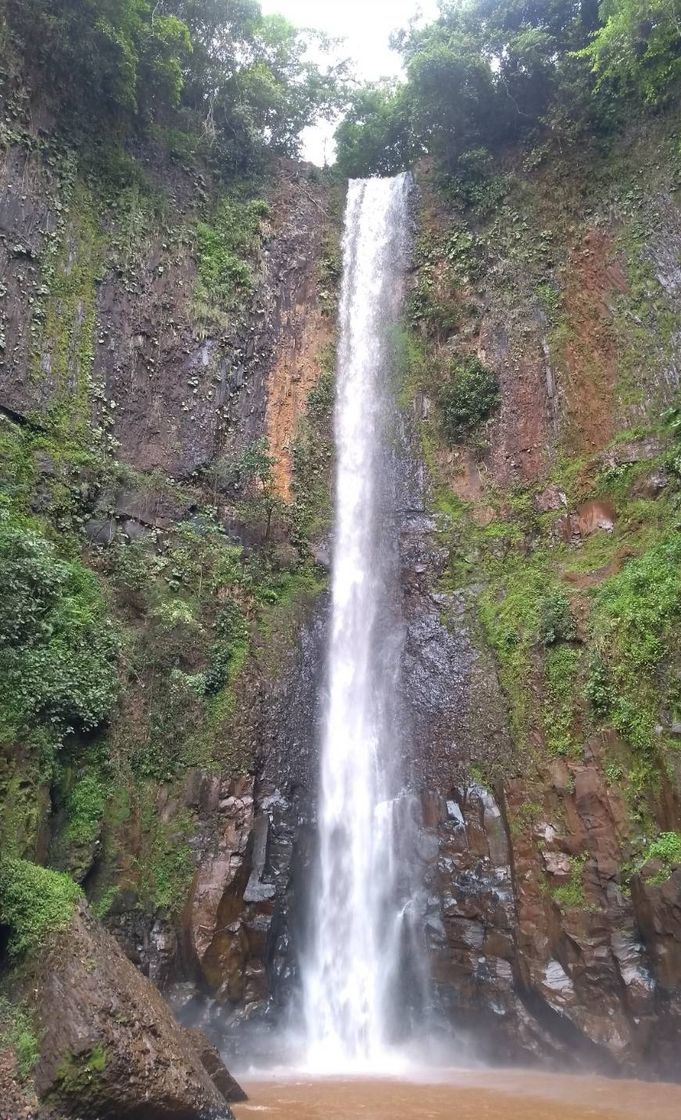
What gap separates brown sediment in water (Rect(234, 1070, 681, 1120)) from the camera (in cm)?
662

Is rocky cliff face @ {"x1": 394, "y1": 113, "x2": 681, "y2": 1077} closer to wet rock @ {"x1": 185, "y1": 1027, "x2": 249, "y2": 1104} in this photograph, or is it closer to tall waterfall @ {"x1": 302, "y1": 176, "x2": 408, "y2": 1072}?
tall waterfall @ {"x1": 302, "y1": 176, "x2": 408, "y2": 1072}

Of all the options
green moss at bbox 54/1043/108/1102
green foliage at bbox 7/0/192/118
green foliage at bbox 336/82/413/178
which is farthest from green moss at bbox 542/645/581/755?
green foliage at bbox 336/82/413/178

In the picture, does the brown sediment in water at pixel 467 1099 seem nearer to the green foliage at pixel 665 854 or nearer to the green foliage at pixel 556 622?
the green foliage at pixel 665 854

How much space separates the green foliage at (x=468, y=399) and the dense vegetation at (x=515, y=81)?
20.5ft

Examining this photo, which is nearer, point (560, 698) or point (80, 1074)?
point (80, 1074)

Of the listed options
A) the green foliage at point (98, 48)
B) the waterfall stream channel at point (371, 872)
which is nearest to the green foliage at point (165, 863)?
the waterfall stream channel at point (371, 872)

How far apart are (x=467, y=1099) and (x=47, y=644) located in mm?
7291

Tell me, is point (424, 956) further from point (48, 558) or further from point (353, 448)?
point (353, 448)

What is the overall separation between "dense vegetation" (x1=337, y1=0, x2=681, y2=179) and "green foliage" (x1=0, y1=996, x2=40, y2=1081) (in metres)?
18.5

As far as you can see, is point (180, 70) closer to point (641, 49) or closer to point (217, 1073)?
point (641, 49)

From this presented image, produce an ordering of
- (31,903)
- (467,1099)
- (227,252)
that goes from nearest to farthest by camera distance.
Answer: (31,903) < (467,1099) < (227,252)

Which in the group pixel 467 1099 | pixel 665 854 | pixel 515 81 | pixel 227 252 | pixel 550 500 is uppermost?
pixel 515 81

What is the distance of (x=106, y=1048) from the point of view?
6281 millimetres

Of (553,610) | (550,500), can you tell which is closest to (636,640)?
(553,610)
